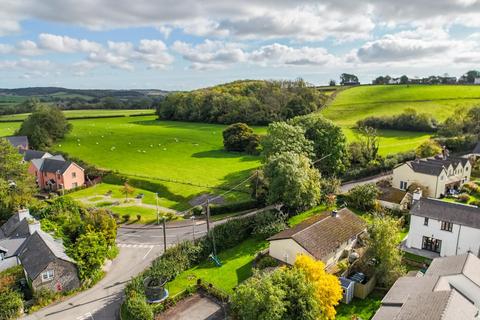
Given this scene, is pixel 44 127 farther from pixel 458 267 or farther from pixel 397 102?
pixel 397 102

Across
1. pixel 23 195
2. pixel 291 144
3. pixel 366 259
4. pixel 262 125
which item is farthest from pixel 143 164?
pixel 366 259

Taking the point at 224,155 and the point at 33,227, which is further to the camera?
the point at 224,155

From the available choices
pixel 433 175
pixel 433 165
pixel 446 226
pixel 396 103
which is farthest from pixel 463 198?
pixel 396 103

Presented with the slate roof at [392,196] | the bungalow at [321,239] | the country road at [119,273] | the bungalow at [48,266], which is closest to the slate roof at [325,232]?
the bungalow at [321,239]

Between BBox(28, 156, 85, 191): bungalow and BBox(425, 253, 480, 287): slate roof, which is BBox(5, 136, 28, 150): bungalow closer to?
BBox(28, 156, 85, 191): bungalow

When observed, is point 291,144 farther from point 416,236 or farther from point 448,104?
point 448,104

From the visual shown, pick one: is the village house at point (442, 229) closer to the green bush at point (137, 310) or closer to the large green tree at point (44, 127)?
the green bush at point (137, 310)
